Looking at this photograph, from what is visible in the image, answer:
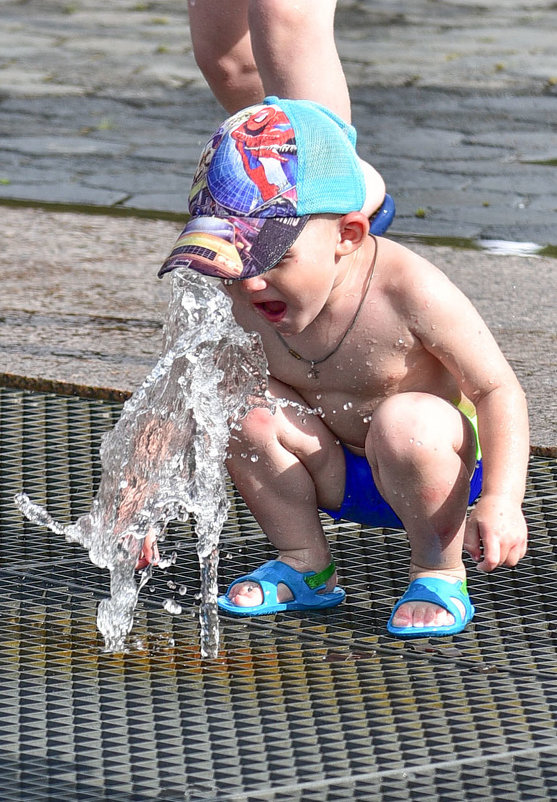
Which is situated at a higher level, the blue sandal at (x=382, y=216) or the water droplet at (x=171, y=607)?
the blue sandal at (x=382, y=216)

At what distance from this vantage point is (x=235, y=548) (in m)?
2.61

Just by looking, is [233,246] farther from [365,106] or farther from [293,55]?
[365,106]

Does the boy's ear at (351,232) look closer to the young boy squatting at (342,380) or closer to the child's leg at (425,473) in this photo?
the young boy squatting at (342,380)

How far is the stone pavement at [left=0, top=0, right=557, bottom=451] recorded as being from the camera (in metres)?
3.66


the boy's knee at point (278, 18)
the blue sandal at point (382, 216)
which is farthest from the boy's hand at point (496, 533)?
the boy's knee at point (278, 18)

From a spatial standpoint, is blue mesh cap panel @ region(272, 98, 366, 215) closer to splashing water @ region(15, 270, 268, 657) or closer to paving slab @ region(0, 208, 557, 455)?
splashing water @ region(15, 270, 268, 657)

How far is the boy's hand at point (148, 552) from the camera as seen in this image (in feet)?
7.79

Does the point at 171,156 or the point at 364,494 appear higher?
the point at 364,494

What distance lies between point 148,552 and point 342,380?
437mm

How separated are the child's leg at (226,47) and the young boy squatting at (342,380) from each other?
1206 millimetres

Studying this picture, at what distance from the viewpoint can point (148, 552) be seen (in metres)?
2.38

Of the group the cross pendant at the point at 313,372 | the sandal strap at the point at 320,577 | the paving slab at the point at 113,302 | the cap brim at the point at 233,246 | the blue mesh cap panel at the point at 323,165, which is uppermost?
the blue mesh cap panel at the point at 323,165

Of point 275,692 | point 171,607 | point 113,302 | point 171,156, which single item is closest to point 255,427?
point 171,607

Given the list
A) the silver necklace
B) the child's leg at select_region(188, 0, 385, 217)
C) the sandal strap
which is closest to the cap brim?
the silver necklace
